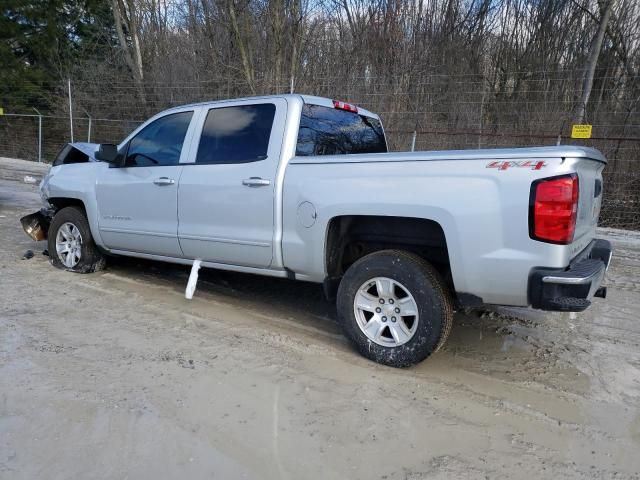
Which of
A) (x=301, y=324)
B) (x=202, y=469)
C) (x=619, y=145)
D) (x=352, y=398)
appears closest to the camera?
(x=202, y=469)

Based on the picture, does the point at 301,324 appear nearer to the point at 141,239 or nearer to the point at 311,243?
the point at 311,243

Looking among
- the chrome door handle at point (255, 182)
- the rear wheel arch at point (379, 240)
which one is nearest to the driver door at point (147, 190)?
the chrome door handle at point (255, 182)

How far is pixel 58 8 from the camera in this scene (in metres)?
24.9

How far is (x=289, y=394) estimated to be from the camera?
331 cm

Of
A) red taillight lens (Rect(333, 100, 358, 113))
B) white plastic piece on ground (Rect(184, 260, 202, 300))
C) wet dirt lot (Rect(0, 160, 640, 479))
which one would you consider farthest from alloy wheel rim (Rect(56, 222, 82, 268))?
red taillight lens (Rect(333, 100, 358, 113))

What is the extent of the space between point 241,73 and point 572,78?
924cm

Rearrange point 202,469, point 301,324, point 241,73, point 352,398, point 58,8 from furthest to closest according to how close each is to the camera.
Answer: point 58,8 → point 241,73 → point 301,324 → point 352,398 → point 202,469

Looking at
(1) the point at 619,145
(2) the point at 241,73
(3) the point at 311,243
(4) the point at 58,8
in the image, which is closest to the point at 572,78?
(1) the point at 619,145

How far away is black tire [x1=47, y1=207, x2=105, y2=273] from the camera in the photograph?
5867 millimetres

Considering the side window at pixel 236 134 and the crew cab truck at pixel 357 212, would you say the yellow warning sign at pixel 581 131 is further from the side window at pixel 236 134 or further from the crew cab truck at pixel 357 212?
the side window at pixel 236 134

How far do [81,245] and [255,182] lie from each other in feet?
9.22

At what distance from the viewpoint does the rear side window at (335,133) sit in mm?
4414

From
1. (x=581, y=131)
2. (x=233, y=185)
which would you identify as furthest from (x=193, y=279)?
(x=581, y=131)

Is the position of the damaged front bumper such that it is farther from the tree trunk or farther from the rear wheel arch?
the tree trunk
